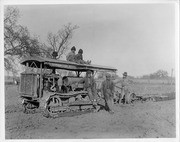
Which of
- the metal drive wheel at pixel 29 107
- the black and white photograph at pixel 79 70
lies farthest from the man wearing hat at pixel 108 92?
the metal drive wheel at pixel 29 107

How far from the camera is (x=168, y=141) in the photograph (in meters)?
7.43

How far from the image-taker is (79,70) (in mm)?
8469

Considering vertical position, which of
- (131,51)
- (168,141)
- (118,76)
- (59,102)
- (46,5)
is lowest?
(168,141)

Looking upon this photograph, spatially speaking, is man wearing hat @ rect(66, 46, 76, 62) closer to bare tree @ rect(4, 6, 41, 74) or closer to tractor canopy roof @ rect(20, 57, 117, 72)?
tractor canopy roof @ rect(20, 57, 117, 72)

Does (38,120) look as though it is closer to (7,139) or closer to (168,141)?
(7,139)

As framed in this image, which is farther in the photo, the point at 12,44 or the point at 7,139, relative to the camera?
the point at 12,44

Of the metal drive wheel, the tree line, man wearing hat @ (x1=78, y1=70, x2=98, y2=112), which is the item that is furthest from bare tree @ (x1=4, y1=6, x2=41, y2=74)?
man wearing hat @ (x1=78, y1=70, x2=98, y2=112)

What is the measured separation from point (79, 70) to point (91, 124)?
1.93 meters

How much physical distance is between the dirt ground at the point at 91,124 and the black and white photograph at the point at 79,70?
0.08 ft

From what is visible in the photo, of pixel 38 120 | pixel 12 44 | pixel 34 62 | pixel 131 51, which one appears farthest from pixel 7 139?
pixel 131 51

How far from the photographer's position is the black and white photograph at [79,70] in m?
7.41

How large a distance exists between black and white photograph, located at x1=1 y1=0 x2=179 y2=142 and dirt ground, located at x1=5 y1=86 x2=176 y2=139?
0.08ft

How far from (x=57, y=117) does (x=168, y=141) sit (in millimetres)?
3298

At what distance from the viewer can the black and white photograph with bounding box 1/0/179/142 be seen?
741 centimetres
